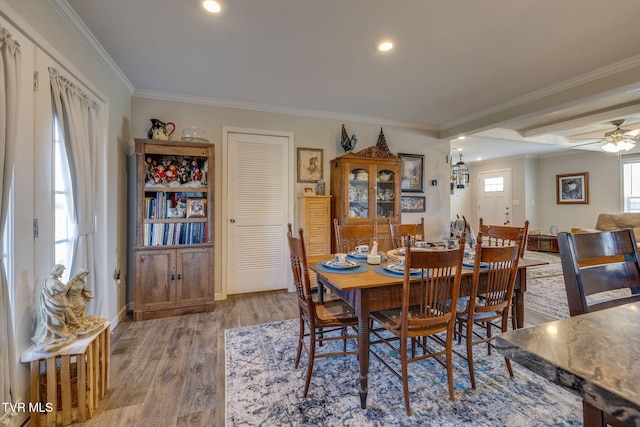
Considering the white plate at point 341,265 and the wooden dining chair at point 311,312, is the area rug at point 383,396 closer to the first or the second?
the wooden dining chair at point 311,312

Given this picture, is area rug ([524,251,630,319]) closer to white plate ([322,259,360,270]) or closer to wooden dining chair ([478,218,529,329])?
wooden dining chair ([478,218,529,329])

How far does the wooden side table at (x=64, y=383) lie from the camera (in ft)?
5.01

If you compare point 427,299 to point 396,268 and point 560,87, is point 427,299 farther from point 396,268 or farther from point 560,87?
point 560,87

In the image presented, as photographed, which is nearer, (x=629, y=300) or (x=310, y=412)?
(x=629, y=300)

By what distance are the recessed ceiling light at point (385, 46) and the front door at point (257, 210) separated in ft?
5.92

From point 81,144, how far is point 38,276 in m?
0.96

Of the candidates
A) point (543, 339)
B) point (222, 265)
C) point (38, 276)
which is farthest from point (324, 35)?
point (222, 265)

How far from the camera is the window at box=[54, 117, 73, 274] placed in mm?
1946

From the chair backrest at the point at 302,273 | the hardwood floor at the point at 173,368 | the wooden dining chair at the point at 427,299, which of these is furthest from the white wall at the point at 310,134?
the wooden dining chair at the point at 427,299

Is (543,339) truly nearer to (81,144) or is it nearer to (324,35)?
(324,35)

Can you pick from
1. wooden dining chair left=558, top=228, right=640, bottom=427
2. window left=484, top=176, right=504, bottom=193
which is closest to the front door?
wooden dining chair left=558, top=228, right=640, bottom=427

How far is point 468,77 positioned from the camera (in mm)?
3010

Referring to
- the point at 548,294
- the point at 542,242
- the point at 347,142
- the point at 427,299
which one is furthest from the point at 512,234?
the point at 542,242

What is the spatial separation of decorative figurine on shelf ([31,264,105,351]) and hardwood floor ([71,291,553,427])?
481 mm
